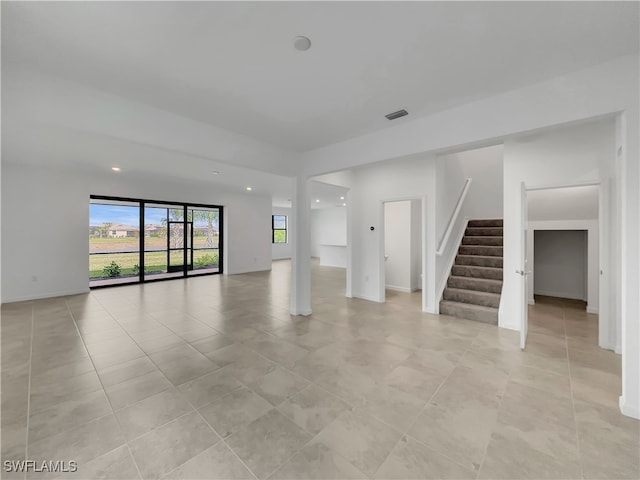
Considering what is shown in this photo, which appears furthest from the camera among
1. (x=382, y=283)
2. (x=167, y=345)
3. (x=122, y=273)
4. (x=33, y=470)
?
(x=122, y=273)

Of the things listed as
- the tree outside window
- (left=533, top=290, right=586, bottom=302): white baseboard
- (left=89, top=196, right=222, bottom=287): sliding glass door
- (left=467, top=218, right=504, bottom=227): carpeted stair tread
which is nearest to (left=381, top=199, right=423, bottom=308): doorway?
(left=467, top=218, right=504, bottom=227): carpeted stair tread

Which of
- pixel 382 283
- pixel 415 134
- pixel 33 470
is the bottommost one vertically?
pixel 33 470

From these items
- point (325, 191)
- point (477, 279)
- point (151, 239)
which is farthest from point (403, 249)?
point (151, 239)

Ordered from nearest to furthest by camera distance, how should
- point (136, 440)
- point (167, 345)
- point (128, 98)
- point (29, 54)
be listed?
1. point (136, 440)
2. point (29, 54)
3. point (128, 98)
4. point (167, 345)

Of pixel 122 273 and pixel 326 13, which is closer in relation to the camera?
pixel 326 13

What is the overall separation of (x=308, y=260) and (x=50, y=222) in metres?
5.99

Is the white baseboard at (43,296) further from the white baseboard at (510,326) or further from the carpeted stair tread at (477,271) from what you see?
the white baseboard at (510,326)

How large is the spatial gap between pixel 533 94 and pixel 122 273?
379 inches

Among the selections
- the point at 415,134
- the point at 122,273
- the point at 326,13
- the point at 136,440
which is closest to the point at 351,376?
the point at 136,440

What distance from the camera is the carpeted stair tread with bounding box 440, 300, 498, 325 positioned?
4164 millimetres

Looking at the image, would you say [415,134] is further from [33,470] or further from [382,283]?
[33,470]

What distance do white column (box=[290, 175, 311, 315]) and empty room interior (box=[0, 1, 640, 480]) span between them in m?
0.04

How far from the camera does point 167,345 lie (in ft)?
11.0

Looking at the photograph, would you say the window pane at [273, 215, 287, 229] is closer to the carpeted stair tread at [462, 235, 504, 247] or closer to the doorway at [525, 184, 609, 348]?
the carpeted stair tread at [462, 235, 504, 247]
